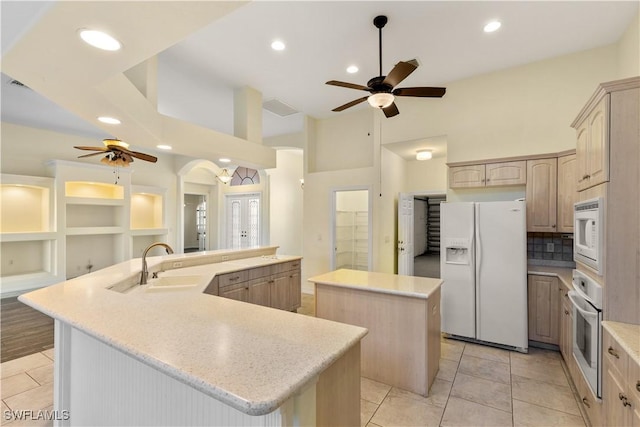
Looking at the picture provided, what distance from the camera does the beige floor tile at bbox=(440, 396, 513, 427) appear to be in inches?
83.1

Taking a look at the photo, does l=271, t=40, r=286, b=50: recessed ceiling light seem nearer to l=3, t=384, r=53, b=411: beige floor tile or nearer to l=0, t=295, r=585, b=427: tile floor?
l=0, t=295, r=585, b=427: tile floor

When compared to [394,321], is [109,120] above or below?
above

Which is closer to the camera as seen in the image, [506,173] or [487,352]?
[487,352]

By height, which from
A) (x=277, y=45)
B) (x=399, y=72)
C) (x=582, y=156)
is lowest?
(x=582, y=156)

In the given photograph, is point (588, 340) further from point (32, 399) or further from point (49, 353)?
point (49, 353)

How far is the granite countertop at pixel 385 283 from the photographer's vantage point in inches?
96.9

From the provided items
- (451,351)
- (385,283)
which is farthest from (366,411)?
(451,351)

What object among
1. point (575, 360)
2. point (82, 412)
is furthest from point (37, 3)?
point (575, 360)

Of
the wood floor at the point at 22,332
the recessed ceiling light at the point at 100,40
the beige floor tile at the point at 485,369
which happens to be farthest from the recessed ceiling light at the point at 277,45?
the wood floor at the point at 22,332

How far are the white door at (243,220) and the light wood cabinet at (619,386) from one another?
7.29 metres

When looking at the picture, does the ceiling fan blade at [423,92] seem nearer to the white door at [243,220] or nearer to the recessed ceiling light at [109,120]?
the recessed ceiling light at [109,120]

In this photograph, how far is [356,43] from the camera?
3.21 metres

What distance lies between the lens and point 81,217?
6820mm

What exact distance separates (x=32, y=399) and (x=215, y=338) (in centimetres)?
253
